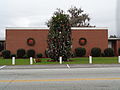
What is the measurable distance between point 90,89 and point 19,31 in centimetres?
2720

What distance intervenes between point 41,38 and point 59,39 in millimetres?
11160

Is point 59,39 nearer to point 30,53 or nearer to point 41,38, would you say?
point 30,53

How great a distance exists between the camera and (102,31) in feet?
112

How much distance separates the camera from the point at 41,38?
33438 mm

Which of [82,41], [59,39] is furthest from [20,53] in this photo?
[59,39]

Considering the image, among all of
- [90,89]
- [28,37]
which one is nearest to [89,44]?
[28,37]

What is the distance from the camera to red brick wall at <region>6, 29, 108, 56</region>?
3300 centimetres

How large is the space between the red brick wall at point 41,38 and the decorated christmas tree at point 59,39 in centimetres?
1034

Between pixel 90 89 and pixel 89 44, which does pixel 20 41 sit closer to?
pixel 89 44

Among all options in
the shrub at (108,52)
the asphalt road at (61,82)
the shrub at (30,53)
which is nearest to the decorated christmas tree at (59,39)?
the shrub at (30,53)

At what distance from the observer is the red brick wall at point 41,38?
33.0 meters

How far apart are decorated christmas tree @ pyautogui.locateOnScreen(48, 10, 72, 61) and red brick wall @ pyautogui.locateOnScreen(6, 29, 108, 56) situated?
1034 centimetres

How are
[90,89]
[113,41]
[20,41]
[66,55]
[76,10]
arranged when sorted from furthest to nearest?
[76,10] → [113,41] → [20,41] → [66,55] → [90,89]

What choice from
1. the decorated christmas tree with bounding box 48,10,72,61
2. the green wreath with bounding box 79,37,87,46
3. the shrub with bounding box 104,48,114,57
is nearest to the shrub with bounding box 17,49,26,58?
the green wreath with bounding box 79,37,87,46
